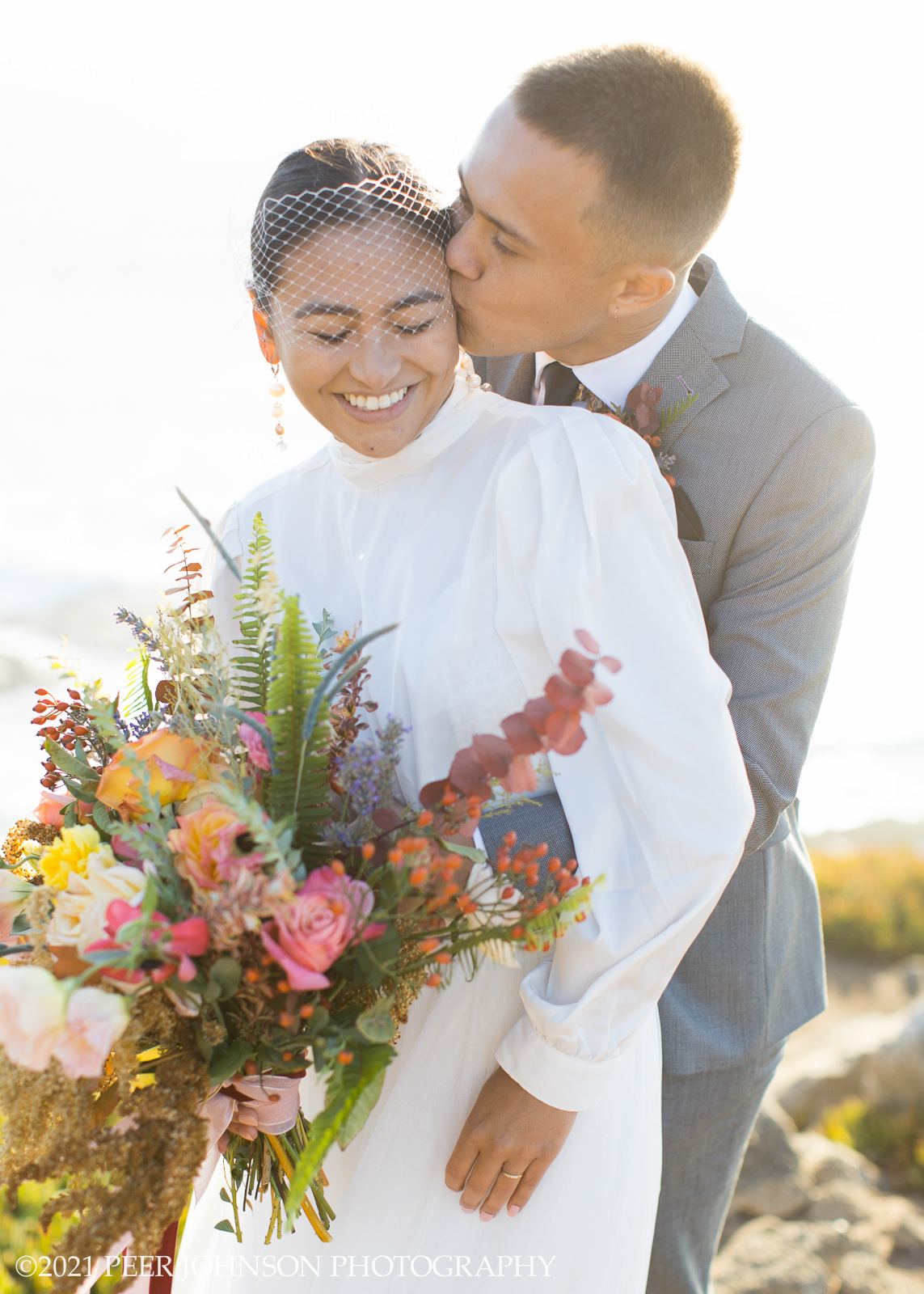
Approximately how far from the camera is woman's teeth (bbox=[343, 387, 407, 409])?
6.61 ft

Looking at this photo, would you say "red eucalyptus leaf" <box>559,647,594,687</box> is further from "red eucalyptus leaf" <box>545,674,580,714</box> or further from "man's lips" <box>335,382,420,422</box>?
"man's lips" <box>335,382,420,422</box>

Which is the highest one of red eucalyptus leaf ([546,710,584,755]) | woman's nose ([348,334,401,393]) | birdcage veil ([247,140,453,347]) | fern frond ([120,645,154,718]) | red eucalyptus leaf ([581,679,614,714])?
birdcage veil ([247,140,453,347])

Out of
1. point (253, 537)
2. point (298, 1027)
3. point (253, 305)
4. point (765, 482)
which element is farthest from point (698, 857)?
point (253, 305)

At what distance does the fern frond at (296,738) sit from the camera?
1.45 metres

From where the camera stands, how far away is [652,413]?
7.91 ft

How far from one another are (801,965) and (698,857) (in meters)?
1.53

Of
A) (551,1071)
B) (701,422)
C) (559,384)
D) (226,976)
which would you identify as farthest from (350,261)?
(551,1071)

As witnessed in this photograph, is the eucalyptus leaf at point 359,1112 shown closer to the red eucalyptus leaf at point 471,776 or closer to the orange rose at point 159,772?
the red eucalyptus leaf at point 471,776

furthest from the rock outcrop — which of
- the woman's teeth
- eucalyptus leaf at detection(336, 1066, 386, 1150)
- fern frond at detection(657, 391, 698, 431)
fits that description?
the woman's teeth

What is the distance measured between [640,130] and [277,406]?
0.97 metres

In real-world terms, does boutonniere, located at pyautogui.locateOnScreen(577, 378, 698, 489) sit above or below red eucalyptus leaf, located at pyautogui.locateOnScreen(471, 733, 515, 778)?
above

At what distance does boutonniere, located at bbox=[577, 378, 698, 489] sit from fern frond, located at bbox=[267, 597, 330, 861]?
121 centimetres

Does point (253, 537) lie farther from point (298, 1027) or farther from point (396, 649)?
point (298, 1027)

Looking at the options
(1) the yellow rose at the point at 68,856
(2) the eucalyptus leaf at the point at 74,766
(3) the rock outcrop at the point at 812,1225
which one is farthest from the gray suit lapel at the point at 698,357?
(3) the rock outcrop at the point at 812,1225
